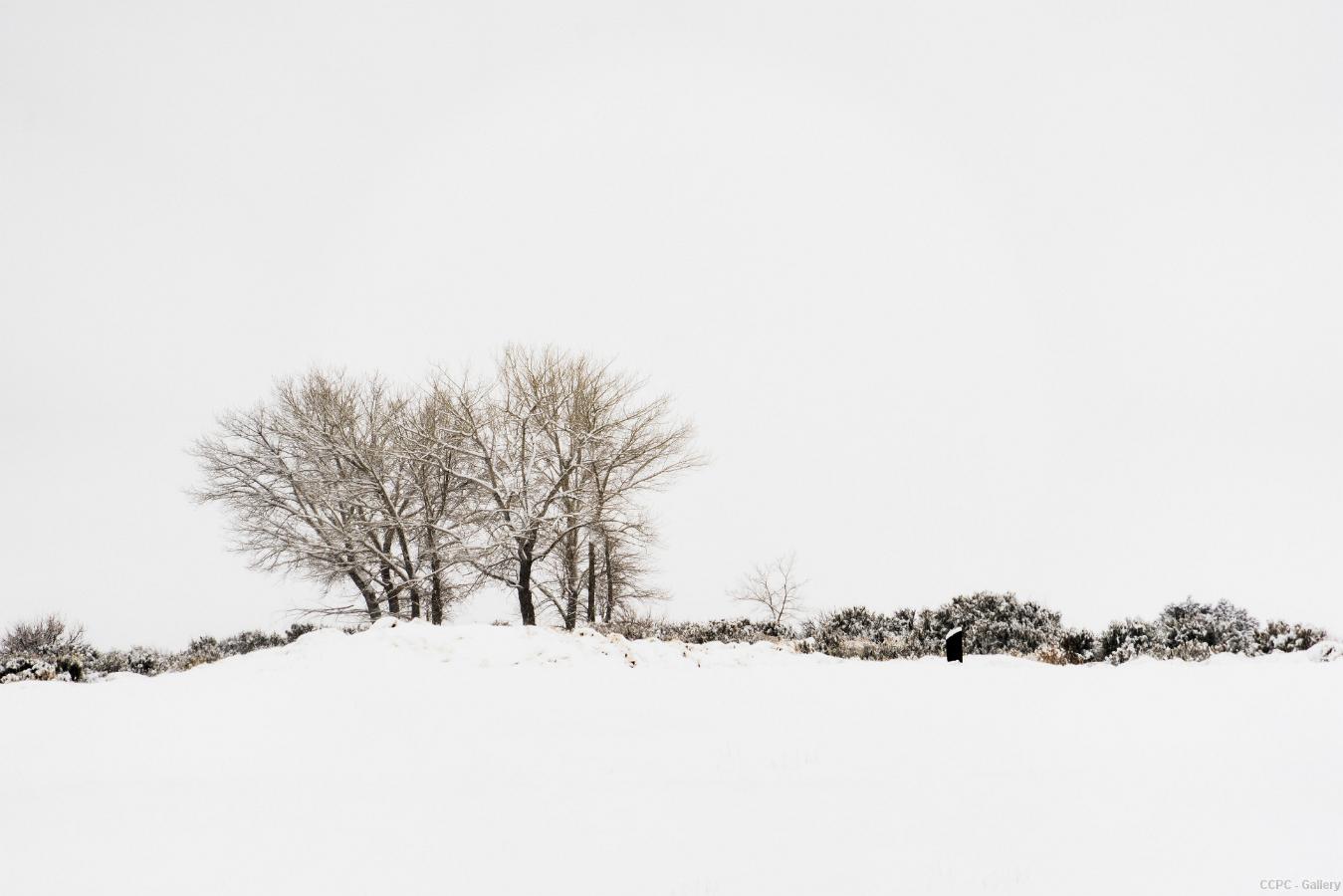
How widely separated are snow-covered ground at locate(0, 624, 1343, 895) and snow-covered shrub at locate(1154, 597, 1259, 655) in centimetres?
202

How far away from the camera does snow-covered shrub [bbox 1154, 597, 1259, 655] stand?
11.5 metres

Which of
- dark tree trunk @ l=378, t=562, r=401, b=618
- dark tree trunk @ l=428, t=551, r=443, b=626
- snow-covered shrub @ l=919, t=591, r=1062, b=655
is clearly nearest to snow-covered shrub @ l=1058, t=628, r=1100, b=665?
snow-covered shrub @ l=919, t=591, r=1062, b=655

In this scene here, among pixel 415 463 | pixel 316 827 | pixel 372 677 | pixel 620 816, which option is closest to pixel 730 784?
pixel 620 816

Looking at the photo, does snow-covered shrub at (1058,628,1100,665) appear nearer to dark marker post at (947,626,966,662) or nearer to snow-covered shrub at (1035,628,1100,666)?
snow-covered shrub at (1035,628,1100,666)

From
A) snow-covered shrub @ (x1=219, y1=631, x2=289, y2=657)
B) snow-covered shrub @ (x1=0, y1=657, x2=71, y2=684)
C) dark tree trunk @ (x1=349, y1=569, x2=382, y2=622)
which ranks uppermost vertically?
dark tree trunk @ (x1=349, y1=569, x2=382, y2=622)

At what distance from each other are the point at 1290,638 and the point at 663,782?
38.1ft

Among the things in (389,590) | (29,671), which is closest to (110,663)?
(29,671)

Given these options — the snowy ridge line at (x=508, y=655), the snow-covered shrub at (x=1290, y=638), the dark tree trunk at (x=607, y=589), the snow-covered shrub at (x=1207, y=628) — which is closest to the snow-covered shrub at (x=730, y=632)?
the snowy ridge line at (x=508, y=655)

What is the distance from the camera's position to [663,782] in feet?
18.2

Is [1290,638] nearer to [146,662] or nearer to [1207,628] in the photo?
[1207,628]

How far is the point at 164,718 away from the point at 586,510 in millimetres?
13464

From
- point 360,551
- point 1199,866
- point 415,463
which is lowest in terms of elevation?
point 1199,866

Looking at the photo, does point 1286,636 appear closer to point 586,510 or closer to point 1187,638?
point 1187,638

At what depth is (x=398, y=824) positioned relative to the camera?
478cm
